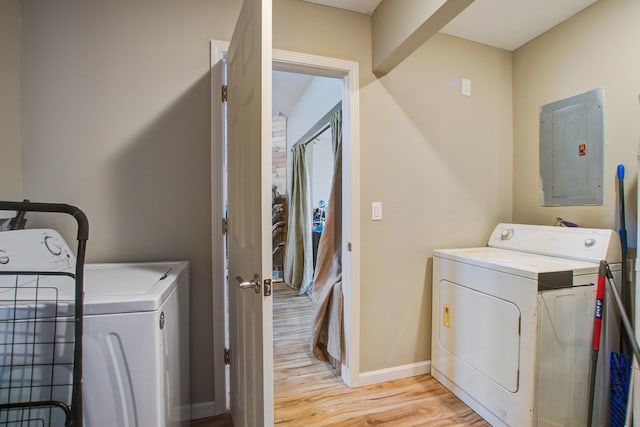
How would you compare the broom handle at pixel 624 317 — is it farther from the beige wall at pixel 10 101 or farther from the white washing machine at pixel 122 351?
the beige wall at pixel 10 101

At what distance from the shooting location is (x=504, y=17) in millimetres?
1958

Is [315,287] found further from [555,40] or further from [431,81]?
[555,40]

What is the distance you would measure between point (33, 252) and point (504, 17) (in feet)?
9.47

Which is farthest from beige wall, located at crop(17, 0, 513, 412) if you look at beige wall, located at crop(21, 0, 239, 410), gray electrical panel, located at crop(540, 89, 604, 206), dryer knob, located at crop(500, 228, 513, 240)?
gray electrical panel, located at crop(540, 89, 604, 206)

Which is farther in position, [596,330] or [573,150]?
[573,150]

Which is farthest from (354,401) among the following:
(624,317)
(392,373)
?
(624,317)

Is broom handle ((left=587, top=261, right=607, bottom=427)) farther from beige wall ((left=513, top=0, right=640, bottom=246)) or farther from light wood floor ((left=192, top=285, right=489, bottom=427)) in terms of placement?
light wood floor ((left=192, top=285, right=489, bottom=427))

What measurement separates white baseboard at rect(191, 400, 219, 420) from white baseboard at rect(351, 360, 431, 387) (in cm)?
88

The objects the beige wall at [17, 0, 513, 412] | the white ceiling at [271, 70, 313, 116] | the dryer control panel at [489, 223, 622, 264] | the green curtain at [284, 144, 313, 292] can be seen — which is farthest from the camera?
the green curtain at [284, 144, 313, 292]

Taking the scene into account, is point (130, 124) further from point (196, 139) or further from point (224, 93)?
point (224, 93)

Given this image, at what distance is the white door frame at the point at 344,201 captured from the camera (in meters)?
1.67

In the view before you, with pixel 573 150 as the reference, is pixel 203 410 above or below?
below

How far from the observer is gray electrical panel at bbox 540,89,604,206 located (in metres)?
1.83

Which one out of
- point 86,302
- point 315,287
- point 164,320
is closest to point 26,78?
point 86,302
